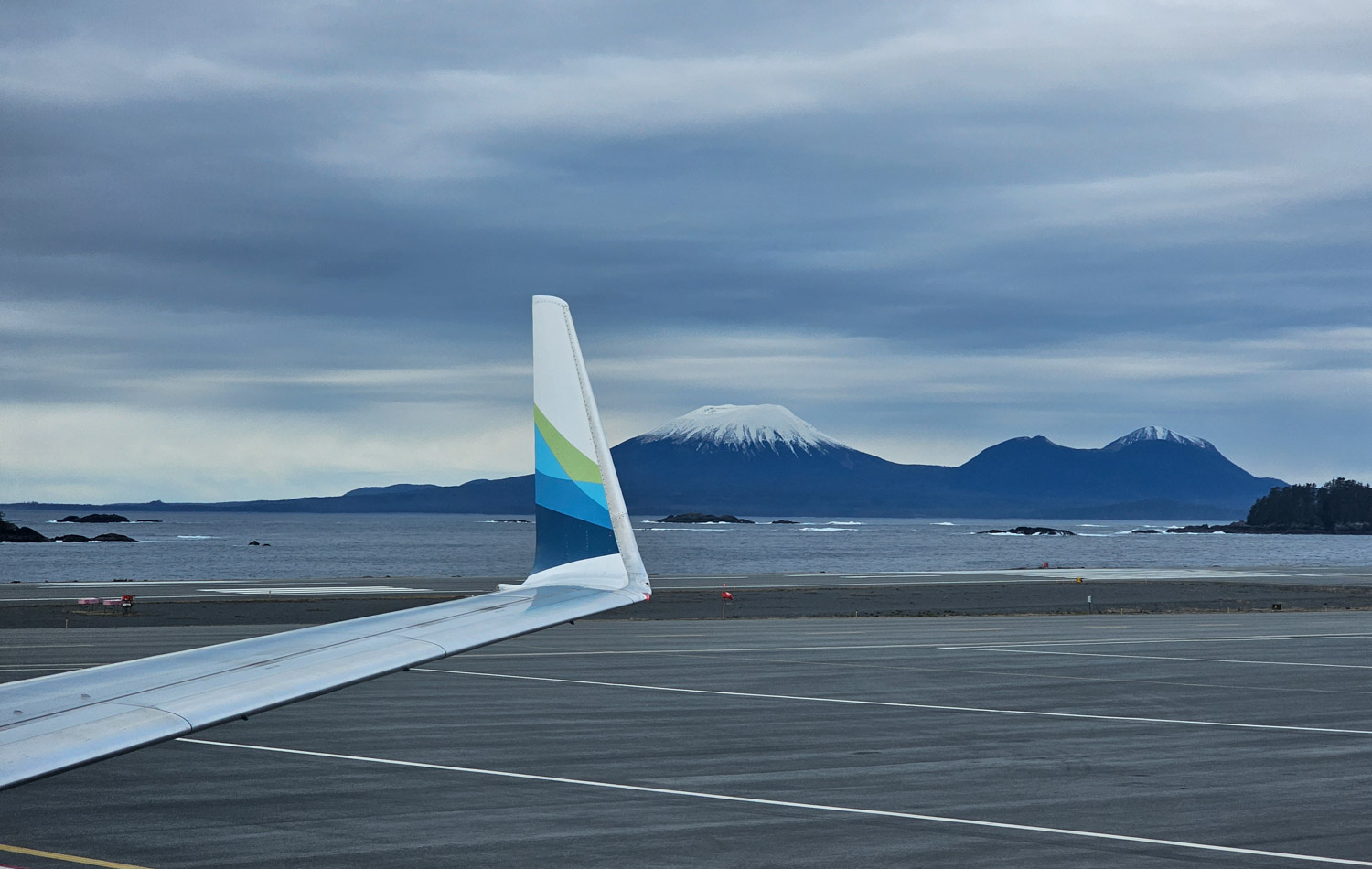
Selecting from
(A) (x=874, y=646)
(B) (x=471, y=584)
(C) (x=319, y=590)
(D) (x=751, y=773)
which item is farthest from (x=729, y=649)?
(B) (x=471, y=584)

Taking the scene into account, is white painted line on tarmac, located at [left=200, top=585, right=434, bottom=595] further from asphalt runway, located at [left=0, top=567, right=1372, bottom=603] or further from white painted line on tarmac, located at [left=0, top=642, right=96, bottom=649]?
white painted line on tarmac, located at [left=0, top=642, right=96, bottom=649]

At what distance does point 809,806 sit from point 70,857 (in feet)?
26.5

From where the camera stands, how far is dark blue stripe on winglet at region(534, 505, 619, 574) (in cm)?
1129

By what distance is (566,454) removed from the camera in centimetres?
1091

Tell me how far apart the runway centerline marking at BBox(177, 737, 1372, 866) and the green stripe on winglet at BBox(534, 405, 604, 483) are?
427 cm

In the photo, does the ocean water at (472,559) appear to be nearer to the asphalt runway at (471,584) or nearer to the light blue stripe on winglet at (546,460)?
the asphalt runway at (471,584)

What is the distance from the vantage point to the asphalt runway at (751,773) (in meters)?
12.7

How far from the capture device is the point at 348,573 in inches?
4055

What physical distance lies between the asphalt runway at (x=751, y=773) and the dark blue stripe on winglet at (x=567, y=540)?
3.15 metres

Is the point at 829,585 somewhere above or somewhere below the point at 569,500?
below

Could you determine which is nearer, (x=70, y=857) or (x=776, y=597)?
(x=70, y=857)

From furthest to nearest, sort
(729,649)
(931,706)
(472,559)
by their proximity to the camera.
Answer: (472,559) → (729,649) → (931,706)

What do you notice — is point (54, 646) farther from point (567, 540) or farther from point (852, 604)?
point (852, 604)

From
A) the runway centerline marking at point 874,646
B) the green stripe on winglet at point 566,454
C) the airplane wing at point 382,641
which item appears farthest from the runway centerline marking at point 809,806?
the runway centerline marking at point 874,646
